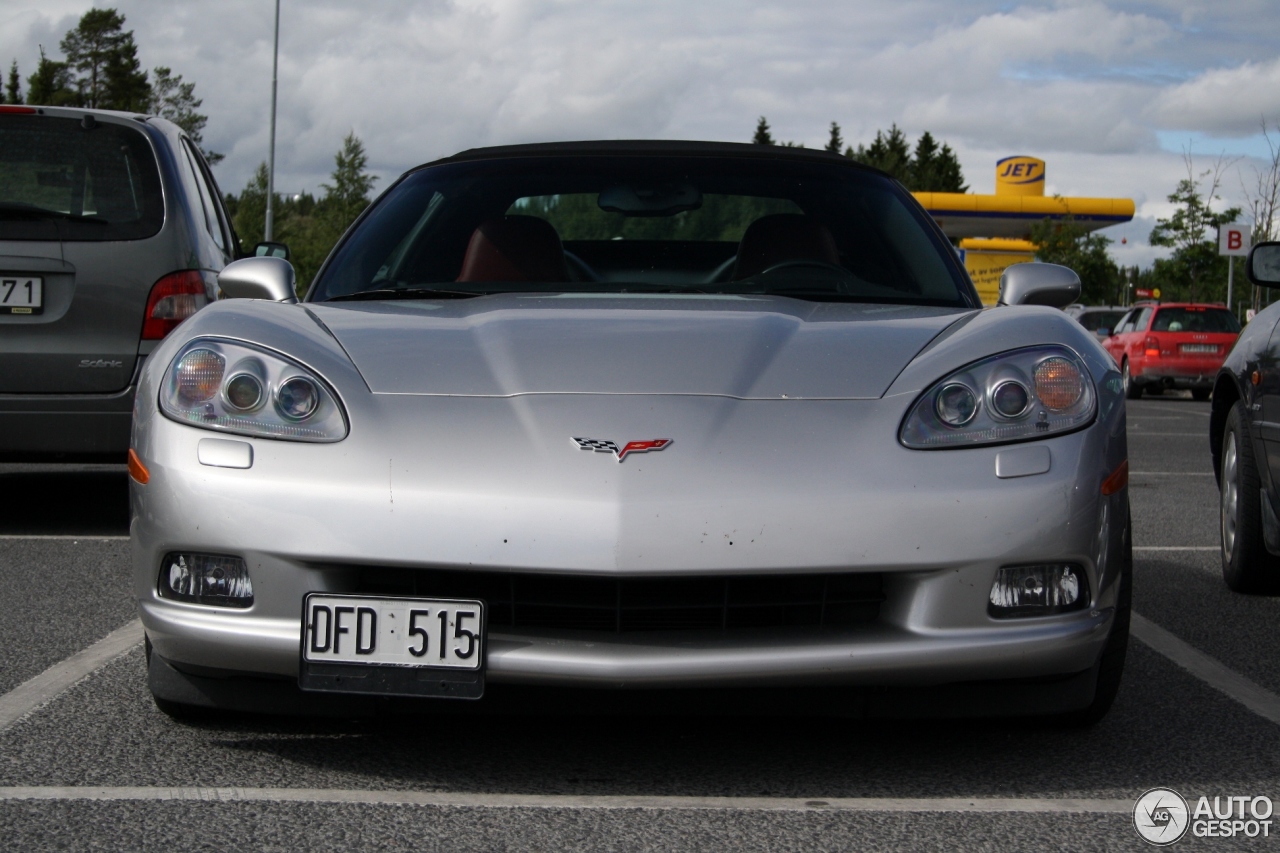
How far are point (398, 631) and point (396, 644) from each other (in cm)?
2

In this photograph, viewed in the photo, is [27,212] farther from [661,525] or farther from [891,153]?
[891,153]

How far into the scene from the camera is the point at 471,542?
2.72 meters

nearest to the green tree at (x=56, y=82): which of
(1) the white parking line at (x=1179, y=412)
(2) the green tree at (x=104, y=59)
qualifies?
(2) the green tree at (x=104, y=59)

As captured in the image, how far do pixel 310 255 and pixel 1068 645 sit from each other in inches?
3954

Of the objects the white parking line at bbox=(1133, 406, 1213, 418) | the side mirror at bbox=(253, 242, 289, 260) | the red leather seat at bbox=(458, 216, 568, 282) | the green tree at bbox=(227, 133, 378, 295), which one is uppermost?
the red leather seat at bbox=(458, 216, 568, 282)

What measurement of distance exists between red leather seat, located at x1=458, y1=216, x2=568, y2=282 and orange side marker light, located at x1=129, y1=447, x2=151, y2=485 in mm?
1189

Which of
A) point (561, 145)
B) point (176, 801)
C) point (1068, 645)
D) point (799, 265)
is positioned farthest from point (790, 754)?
point (561, 145)

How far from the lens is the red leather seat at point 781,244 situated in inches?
163

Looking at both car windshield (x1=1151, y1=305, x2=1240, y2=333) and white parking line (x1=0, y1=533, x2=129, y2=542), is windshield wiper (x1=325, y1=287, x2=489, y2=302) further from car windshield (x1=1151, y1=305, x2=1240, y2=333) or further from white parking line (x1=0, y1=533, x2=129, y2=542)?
car windshield (x1=1151, y1=305, x2=1240, y2=333)

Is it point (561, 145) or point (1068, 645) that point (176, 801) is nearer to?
point (1068, 645)

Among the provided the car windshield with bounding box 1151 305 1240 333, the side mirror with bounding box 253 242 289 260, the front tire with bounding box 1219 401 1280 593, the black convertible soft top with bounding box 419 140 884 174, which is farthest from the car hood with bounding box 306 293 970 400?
the car windshield with bounding box 1151 305 1240 333

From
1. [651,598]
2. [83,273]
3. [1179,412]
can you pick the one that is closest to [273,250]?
[83,273]

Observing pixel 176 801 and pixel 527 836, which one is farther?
pixel 176 801

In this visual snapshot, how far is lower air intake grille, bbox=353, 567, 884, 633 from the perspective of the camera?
2807 mm
